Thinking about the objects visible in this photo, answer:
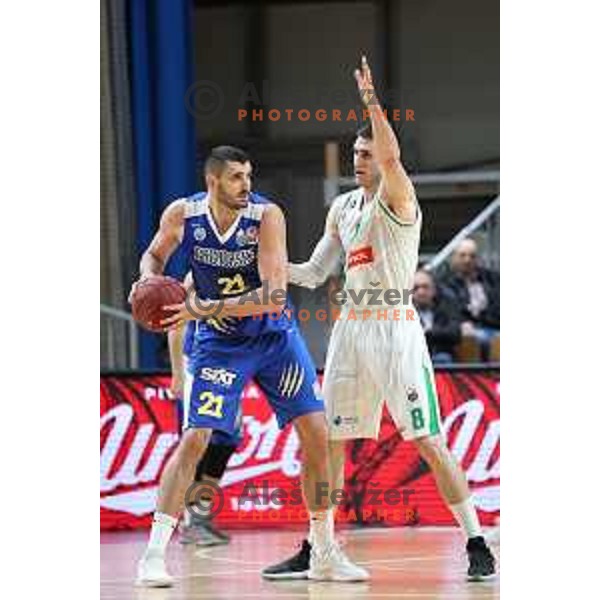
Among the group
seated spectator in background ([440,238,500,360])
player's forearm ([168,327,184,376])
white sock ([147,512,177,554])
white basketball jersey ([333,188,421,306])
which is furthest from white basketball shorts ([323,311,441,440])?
seated spectator in background ([440,238,500,360])

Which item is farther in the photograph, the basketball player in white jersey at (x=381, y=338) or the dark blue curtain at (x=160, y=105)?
the dark blue curtain at (x=160, y=105)

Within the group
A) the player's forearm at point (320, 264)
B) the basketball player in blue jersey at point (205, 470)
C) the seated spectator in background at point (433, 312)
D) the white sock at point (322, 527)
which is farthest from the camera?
the seated spectator in background at point (433, 312)

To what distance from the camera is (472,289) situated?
A: 8078 millimetres

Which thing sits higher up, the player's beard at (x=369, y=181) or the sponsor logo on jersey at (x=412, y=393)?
the player's beard at (x=369, y=181)

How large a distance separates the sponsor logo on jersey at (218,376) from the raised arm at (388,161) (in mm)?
837

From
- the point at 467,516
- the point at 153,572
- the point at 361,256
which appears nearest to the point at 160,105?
the point at 361,256

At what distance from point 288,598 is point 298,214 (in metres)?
2.18

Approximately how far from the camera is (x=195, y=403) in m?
6.54

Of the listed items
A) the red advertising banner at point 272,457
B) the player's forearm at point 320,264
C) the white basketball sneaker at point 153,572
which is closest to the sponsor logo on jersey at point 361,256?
the player's forearm at point 320,264

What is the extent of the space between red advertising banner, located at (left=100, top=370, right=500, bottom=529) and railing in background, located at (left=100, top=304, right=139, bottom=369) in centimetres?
9

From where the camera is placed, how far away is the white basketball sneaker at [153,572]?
6523 mm

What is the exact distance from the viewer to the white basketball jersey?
6777mm

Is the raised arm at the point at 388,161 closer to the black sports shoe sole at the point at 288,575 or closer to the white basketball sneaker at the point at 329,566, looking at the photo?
the white basketball sneaker at the point at 329,566
